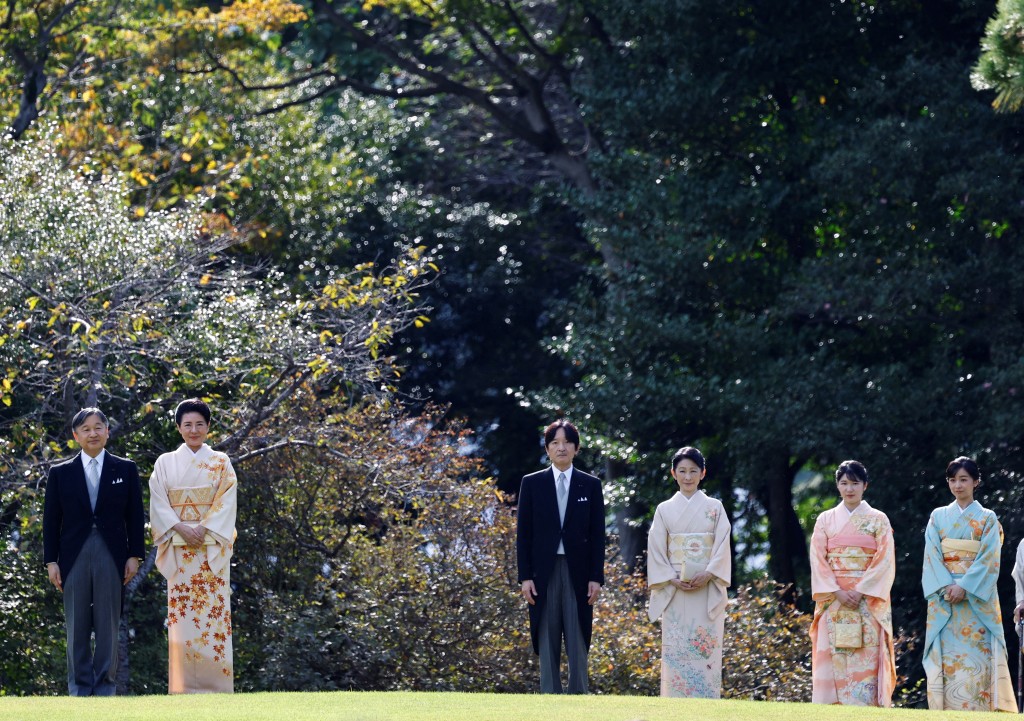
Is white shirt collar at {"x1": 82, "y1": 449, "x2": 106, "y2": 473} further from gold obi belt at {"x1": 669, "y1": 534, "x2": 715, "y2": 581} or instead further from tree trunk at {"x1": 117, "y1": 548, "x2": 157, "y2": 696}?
gold obi belt at {"x1": 669, "y1": 534, "x2": 715, "y2": 581}

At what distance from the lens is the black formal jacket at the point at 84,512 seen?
369 inches

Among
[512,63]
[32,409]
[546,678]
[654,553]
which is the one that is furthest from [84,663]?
[512,63]

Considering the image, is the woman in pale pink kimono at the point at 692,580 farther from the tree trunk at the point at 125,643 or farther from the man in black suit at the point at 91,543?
the tree trunk at the point at 125,643

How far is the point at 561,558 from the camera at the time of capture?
9.96 m

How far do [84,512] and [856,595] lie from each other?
4.88m

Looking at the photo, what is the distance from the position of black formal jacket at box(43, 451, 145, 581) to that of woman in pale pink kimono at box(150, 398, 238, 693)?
1.06 ft

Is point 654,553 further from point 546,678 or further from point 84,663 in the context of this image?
point 84,663

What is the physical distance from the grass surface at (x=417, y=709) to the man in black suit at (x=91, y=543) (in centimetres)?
47

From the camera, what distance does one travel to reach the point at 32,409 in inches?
531

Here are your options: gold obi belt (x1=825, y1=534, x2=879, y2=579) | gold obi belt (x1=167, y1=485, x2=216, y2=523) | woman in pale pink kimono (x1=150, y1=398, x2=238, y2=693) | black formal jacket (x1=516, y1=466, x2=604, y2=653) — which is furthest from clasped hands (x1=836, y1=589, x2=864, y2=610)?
gold obi belt (x1=167, y1=485, x2=216, y2=523)

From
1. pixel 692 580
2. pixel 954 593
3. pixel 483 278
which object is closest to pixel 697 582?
pixel 692 580

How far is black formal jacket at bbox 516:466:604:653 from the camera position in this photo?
9953mm

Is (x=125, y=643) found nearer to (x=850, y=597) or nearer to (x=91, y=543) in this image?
(x=91, y=543)

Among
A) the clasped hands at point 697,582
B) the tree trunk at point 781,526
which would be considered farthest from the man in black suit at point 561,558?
the tree trunk at point 781,526
